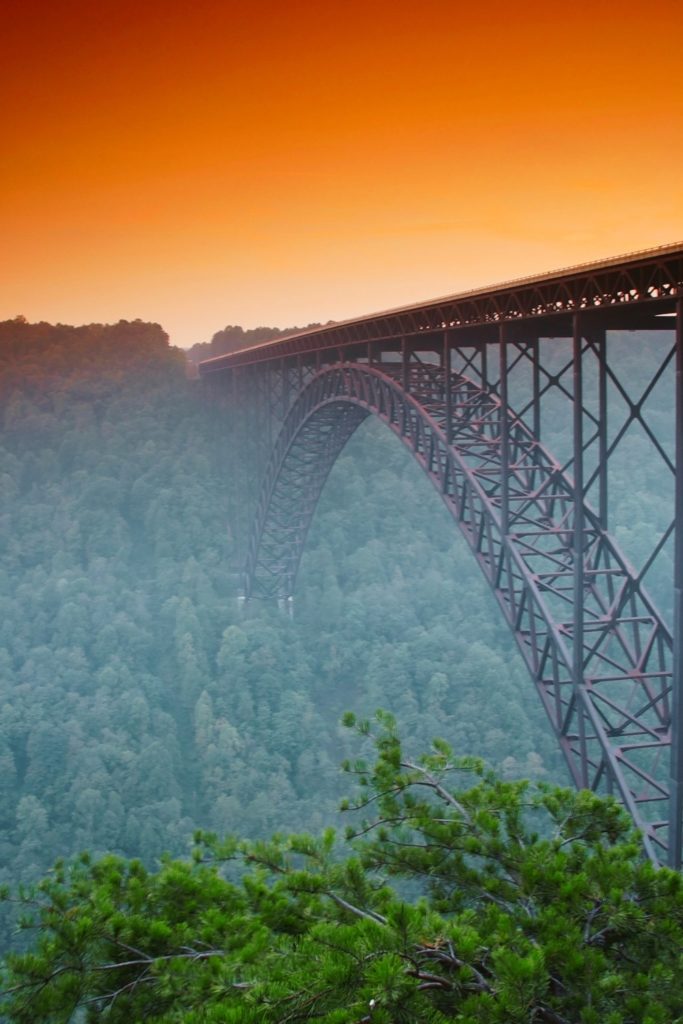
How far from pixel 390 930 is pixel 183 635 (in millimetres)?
26335

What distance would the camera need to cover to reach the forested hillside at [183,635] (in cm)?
2362

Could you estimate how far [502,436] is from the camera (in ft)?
41.6

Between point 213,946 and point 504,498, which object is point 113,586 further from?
point 213,946

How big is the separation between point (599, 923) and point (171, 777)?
20098mm

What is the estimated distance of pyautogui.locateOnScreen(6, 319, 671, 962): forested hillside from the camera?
23625mm

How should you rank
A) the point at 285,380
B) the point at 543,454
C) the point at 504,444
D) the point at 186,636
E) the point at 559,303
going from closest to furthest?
the point at 559,303 → the point at 504,444 → the point at 543,454 → the point at 285,380 → the point at 186,636

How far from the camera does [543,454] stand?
13.7 meters

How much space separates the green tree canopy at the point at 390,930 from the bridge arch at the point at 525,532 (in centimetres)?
343

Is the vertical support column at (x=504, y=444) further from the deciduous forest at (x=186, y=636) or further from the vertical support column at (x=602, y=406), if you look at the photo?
the deciduous forest at (x=186, y=636)

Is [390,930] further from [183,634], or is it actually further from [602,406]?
[183,634]

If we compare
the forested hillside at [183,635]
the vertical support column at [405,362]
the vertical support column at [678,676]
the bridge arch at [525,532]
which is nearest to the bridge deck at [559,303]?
the vertical support column at [405,362]

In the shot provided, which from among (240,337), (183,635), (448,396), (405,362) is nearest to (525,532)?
(448,396)

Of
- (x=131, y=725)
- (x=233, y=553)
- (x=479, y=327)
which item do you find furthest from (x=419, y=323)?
(x=233, y=553)

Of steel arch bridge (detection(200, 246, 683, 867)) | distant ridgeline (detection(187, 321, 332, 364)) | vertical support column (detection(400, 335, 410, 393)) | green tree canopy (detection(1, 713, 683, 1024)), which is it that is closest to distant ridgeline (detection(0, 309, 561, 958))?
steel arch bridge (detection(200, 246, 683, 867))
